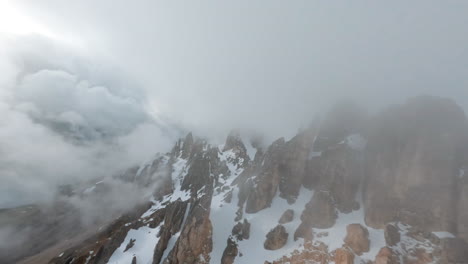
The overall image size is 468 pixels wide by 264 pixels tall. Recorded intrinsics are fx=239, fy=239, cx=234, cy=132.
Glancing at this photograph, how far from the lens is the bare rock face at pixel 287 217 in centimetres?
8188

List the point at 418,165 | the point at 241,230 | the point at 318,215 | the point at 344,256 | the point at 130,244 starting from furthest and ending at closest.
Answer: the point at 130,244 < the point at 241,230 < the point at 318,215 < the point at 418,165 < the point at 344,256

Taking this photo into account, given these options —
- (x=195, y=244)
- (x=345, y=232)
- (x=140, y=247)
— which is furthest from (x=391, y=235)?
(x=140, y=247)

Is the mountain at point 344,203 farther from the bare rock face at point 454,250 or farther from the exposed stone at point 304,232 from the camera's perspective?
the exposed stone at point 304,232

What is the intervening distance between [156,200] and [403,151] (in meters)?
149

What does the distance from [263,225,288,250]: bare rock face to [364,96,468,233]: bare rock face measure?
83.7ft

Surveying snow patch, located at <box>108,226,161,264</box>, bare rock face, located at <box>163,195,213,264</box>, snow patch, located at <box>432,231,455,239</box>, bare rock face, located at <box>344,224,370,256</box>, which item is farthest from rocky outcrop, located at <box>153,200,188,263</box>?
snow patch, located at <box>432,231,455,239</box>

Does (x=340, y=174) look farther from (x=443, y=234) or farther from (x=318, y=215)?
(x=443, y=234)

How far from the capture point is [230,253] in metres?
78.4

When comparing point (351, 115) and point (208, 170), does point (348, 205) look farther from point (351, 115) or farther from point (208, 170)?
point (208, 170)

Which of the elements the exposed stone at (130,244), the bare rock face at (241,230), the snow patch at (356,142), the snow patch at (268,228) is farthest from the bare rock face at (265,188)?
the exposed stone at (130,244)

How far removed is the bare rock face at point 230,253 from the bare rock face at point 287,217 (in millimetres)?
17745

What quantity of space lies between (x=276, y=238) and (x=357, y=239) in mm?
24169

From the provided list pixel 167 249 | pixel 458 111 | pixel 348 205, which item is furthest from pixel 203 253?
pixel 458 111

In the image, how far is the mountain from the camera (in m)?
60.8
